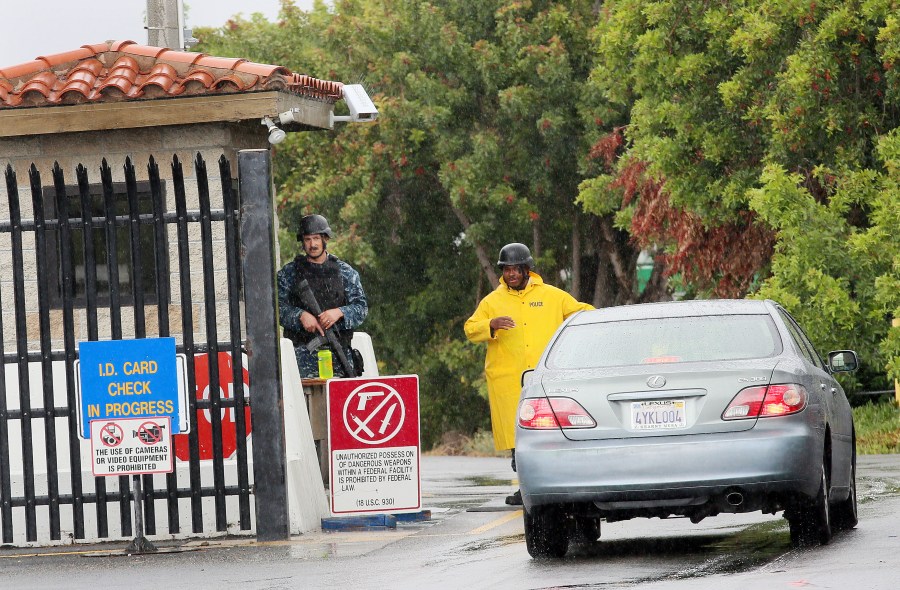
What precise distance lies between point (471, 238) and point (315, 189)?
10.6ft

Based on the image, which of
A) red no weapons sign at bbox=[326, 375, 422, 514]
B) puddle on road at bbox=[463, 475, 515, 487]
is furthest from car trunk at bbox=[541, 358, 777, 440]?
puddle on road at bbox=[463, 475, 515, 487]

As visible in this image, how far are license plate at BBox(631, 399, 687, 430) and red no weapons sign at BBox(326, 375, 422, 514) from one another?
2.70 meters

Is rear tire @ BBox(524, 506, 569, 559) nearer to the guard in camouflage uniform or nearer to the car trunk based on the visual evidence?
the car trunk

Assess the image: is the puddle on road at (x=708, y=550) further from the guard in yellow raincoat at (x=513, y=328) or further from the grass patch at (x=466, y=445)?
the grass patch at (x=466, y=445)

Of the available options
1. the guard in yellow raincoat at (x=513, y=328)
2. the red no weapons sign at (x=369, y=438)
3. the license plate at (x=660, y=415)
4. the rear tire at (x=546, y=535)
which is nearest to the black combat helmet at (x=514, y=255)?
the guard in yellow raincoat at (x=513, y=328)

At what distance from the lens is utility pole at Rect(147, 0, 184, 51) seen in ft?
51.6

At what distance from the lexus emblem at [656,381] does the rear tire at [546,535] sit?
888mm

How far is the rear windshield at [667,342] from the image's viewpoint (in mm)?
9625

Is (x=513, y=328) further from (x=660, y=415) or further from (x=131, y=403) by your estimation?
(x=660, y=415)

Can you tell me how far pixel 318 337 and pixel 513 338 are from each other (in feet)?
4.69

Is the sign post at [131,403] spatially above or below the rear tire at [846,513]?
above

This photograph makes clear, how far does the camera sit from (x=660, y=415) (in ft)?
30.0

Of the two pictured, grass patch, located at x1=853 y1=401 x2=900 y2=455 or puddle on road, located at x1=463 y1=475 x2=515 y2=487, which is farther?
grass patch, located at x1=853 y1=401 x2=900 y2=455

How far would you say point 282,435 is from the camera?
36.3ft
